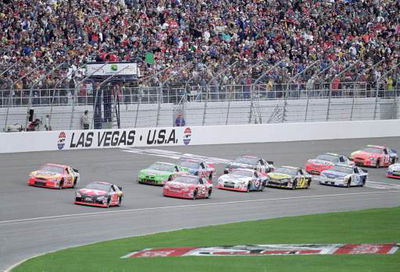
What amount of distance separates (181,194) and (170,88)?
12877mm

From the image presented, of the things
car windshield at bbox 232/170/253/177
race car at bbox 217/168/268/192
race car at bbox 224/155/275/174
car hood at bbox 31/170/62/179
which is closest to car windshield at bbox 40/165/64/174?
car hood at bbox 31/170/62/179

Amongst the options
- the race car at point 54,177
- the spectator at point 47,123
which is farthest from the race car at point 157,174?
the spectator at point 47,123

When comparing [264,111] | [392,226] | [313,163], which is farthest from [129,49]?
[392,226]

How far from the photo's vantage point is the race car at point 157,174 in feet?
149

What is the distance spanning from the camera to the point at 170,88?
55.2 metres

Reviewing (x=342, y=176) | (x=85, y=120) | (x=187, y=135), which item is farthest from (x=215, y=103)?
(x=342, y=176)

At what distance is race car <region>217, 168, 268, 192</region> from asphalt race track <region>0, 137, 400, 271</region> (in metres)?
0.36

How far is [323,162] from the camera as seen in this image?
51719 millimetres

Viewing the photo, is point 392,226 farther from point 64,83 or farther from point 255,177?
point 64,83

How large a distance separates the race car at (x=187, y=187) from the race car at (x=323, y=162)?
960cm

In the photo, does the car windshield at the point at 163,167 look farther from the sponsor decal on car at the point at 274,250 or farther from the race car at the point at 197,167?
the sponsor decal on car at the point at 274,250

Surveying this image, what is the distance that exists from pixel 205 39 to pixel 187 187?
19.3 m

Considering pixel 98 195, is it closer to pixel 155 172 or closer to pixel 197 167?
pixel 155 172

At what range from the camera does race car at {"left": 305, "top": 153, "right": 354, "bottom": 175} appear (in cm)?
5156
